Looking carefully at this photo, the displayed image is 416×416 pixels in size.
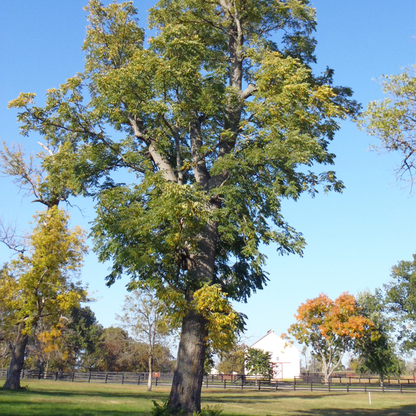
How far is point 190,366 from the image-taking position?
11234 mm

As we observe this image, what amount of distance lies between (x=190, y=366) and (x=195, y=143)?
727 cm

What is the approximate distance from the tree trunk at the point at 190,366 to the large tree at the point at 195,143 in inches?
1.2

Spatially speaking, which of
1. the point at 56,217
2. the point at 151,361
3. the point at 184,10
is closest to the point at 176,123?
the point at 184,10

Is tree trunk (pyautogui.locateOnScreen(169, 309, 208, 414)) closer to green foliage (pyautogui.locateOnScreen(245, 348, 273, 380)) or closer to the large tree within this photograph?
the large tree

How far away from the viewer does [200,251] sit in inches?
493

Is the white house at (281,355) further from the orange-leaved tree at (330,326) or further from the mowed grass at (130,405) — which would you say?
the mowed grass at (130,405)

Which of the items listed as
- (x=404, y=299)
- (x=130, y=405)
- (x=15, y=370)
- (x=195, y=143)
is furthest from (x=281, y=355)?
(x=195, y=143)

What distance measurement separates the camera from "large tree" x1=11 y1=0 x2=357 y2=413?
11.2 meters

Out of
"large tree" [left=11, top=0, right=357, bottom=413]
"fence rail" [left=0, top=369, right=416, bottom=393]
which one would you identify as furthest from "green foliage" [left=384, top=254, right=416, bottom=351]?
"large tree" [left=11, top=0, right=357, bottom=413]

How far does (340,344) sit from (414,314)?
20.8 meters

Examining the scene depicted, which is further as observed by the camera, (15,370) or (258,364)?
(258,364)

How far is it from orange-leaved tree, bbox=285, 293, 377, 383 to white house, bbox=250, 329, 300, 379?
25.6 m

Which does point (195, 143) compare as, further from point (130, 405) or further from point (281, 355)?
point (281, 355)

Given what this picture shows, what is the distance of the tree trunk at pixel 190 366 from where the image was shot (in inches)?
433
